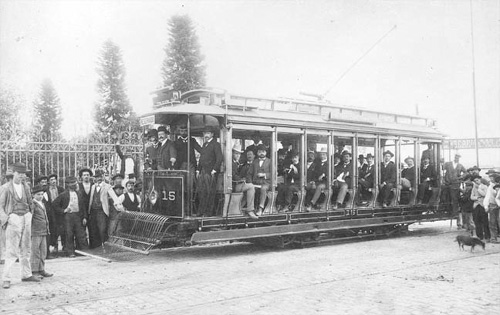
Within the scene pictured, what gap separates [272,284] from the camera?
299 inches

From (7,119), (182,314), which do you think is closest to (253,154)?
(182,314)

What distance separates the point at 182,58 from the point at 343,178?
22.3 metres

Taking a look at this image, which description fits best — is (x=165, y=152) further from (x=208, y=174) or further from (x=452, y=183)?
(x=452, y=183)

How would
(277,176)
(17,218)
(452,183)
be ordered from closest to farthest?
(17,218) → (277,176) → (452,183)

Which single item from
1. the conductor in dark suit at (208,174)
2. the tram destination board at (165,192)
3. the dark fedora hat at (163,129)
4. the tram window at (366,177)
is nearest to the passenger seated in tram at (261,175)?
the conductor in dark suit at (208,174)

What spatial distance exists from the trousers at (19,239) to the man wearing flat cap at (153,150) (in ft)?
11.0

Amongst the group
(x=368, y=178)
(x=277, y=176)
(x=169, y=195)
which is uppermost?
(x=277, y=176)

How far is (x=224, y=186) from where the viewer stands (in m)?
10.4

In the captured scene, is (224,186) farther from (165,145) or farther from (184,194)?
(165,145)

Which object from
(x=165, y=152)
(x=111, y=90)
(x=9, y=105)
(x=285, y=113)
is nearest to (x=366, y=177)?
(x=285, y=113)

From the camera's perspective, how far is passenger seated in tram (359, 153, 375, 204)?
13102mm

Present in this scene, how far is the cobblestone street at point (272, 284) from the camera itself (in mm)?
6309

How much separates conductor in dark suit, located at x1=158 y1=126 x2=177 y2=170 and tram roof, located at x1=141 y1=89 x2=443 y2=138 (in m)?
0.34

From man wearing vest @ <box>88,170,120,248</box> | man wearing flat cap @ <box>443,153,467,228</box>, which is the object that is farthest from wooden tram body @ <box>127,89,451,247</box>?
man wearing vest @ <box>88,170,120,248</box>
